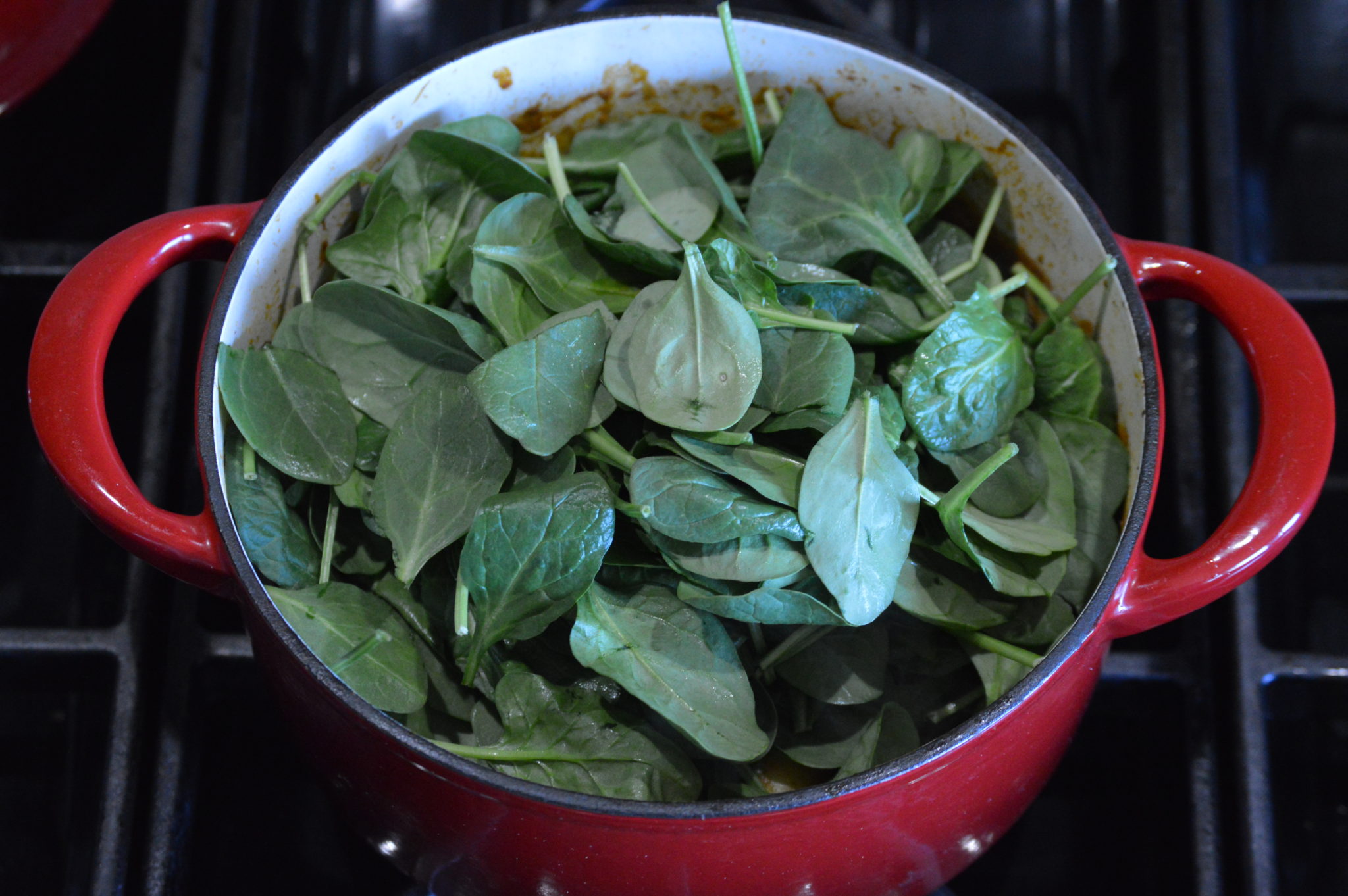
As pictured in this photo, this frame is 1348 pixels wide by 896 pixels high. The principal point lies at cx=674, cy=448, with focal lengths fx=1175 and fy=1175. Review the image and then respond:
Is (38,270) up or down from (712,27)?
down

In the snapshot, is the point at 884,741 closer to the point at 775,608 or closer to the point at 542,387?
the point at 775,608

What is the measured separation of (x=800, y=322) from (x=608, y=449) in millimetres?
103

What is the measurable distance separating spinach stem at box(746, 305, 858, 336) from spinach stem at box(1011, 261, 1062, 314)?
151mm

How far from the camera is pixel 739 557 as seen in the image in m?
Result: 0.49

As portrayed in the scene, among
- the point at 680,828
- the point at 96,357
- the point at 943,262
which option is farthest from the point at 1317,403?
the point at 96,357

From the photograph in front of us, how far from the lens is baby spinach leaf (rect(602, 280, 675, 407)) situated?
1.70 ft

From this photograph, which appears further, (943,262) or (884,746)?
(943,262)

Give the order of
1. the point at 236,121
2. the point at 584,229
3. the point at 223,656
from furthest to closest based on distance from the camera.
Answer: the point at 236,121, the point at 223,656, the point at 584,229

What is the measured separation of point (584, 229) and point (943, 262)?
0.70 ft

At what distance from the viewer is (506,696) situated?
52 cm

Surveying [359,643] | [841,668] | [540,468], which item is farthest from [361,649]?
[841,668]

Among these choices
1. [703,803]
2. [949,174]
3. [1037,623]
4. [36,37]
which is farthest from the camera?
[36,37]

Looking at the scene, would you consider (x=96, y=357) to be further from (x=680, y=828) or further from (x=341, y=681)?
(x=680, y=828)

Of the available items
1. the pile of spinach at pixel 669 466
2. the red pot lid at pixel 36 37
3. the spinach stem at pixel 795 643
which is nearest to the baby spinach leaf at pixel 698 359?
the pile of spinach at pixel 669 466
